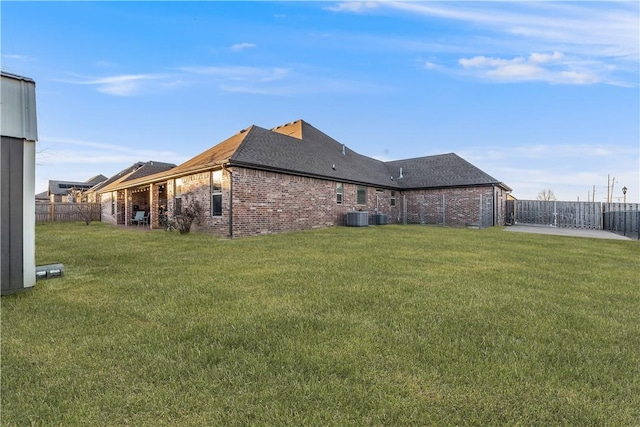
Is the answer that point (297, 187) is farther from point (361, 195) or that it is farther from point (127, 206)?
point (127, 206)

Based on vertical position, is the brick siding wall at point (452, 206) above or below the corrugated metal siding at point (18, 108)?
below

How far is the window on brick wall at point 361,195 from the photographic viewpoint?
1955 cm

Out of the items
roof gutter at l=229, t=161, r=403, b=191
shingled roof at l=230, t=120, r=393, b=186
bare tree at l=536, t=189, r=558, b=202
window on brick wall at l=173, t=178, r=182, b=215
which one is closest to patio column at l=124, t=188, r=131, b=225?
window on brick wall at l=173, t=178, r=182, b=215

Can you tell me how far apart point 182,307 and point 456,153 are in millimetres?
25729

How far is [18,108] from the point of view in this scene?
4.58 metres

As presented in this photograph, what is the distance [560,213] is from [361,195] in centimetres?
1536

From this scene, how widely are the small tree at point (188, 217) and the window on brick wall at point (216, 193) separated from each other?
99cm

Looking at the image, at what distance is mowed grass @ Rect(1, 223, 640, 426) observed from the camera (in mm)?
1880

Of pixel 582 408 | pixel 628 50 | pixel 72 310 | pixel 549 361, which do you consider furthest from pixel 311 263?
pixel 628 50

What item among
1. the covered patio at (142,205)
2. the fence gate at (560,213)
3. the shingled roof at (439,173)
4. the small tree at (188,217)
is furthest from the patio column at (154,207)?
the fence gate at (560,213)

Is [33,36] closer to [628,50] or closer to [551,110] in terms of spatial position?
[628,50]

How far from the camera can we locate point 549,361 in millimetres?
2506

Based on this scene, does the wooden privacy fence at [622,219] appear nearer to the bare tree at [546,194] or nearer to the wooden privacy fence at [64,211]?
the wooden privacy fence at [64,211]

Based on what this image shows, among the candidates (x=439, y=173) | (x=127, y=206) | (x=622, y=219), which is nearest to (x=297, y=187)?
(x=439, y=173)
